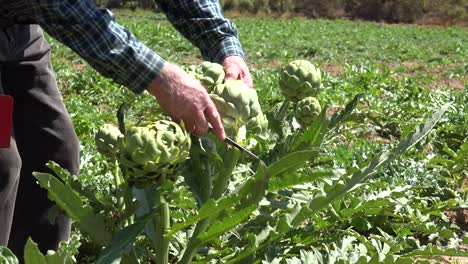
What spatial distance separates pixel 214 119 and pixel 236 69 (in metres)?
0.56

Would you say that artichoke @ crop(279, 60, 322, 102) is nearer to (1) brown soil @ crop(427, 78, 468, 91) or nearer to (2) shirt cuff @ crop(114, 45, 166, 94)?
(2) shirt cuff @ crop(114, 45, 166, 94)

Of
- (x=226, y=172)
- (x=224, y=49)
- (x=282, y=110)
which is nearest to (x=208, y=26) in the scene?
(x=224, y=49)

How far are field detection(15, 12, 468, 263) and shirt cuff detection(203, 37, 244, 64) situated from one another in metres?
0.20

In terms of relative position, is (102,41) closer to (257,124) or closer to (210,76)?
(210,76)

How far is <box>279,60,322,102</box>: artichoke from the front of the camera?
2463 millimetres

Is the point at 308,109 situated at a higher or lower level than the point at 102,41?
lower

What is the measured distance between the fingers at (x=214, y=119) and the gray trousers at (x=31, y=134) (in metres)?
1.02

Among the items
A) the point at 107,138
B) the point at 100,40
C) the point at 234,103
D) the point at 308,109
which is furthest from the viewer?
the point at 308,109

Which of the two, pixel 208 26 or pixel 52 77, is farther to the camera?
pixel 52 77

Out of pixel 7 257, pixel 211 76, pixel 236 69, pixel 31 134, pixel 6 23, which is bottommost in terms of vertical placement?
pixel 31 134

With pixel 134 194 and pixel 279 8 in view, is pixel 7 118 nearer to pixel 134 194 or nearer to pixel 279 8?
pixel 134 194

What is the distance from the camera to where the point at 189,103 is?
1.97 meters

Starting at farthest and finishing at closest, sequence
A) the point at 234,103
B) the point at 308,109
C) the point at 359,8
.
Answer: the point at 359,8 < the point at 308,109 < the point at 234,103

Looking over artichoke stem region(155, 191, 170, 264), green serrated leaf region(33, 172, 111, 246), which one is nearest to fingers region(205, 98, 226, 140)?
artichoke stem region(155, 191, 170, 264)
